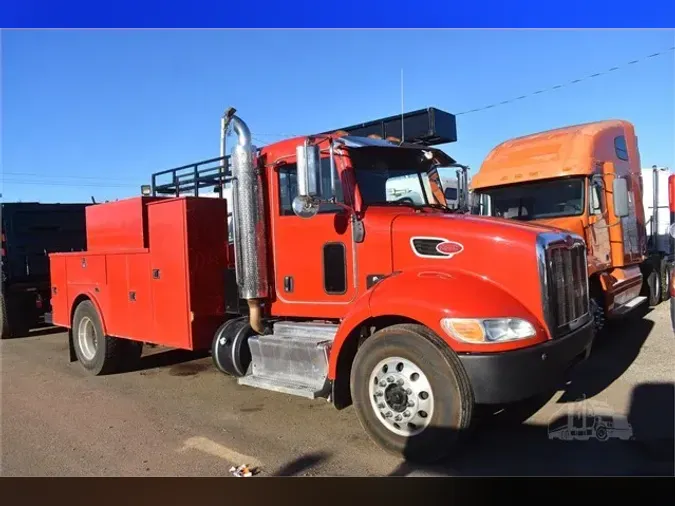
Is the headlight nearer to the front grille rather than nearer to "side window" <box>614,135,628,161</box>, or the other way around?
the front grille

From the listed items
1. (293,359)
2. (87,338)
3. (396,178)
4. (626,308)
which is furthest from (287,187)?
(626,308)

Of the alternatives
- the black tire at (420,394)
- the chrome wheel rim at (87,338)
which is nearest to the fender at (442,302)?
the black tire at (420,394)

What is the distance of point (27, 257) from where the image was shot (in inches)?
430

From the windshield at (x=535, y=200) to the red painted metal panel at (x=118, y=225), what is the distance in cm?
420

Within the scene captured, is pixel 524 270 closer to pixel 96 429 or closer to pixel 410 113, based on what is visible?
pixel 410 113

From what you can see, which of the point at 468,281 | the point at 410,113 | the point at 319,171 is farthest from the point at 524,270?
the point at 410,113

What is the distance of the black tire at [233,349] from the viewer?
547 centimetres

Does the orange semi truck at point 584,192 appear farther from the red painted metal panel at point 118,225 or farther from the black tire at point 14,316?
the black tire at point 14,316

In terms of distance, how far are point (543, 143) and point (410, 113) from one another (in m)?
2.83

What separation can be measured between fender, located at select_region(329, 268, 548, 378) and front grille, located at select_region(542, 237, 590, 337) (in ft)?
0.67

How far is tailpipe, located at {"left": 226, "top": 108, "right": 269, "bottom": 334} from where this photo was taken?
206 inches

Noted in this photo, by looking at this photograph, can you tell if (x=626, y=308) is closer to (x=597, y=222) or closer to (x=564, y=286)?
(x=597, y=222)

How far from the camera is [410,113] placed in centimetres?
Result: 655

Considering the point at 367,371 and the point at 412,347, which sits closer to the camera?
the point at 412,347
